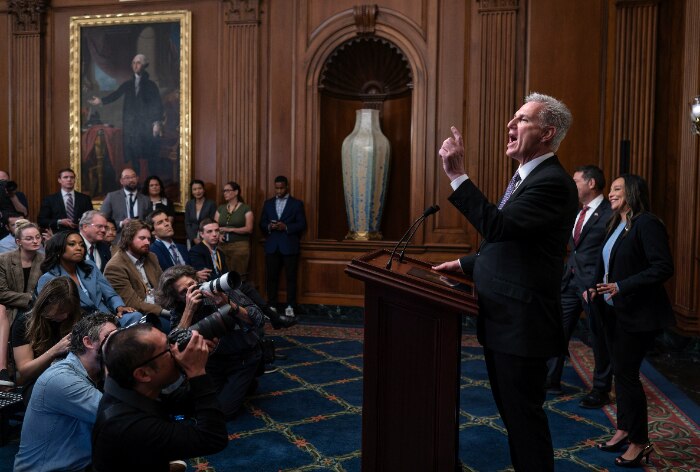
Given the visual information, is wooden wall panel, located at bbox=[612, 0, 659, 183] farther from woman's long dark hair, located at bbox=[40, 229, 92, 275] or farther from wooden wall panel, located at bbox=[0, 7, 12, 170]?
wooden wall panel, located at bbox=[0, 7, 12, 170]

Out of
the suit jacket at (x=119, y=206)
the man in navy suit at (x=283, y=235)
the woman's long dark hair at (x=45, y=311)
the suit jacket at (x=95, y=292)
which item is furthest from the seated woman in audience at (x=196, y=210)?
the woman's long dark hair at (x=45, y=311)

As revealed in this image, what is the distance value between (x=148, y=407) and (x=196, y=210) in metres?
6.09

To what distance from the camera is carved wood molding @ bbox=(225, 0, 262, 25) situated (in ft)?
25.3

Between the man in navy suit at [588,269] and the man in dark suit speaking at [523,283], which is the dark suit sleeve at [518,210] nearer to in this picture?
the man in dark suit speaking at [523,283]

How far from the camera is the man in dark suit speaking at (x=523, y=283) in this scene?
2139 mm

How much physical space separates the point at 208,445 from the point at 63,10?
8.09 meters

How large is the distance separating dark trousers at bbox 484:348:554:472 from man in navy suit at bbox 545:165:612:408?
203 centimetres

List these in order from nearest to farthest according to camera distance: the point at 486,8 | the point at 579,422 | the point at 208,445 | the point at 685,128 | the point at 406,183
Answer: the point at 208,445
the point at 579,422
the point at 685,128
the point at 486,8
the point at 406,183

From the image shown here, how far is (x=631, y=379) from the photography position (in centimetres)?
326

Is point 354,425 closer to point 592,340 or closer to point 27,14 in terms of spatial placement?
point 592,340

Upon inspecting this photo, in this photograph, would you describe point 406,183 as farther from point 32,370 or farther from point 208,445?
point 208,445

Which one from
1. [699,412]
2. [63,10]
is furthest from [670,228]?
[63,10]

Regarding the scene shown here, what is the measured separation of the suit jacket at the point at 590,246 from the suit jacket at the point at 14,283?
11.4 feet

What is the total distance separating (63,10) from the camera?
27.6 ft
